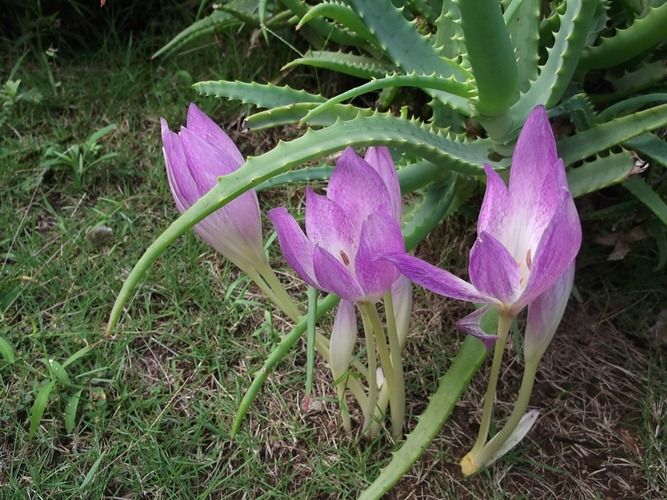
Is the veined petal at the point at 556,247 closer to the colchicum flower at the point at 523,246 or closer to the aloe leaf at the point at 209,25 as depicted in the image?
the colchicum flower at the point at 523,246

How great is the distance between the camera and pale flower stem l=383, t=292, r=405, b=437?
1.04m

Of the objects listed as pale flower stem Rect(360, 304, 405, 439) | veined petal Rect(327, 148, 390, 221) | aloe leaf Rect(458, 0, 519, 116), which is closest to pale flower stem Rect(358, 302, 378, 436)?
pale flower stem Rect(360, 304, 405, 439)

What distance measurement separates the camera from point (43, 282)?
61.8 inches

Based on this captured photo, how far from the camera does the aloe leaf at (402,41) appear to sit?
123 cm

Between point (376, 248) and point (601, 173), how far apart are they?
48cm

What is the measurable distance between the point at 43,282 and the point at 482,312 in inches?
37.7

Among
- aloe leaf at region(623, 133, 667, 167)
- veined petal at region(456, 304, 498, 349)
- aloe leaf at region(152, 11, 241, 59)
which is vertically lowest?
aloe leaf at region(152, 11, 241, 59)

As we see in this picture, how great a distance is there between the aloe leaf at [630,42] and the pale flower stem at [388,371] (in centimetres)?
61

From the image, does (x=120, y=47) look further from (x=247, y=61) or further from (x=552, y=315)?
(x=552, y=315)

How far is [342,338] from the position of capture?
114 centimetres

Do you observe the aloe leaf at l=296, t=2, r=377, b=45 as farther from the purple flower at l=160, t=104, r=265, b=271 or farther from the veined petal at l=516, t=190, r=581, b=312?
the veined petal at l=516, t=190, r=581, b=312

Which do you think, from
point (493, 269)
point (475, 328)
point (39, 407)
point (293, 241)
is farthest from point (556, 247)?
point (39, 407)

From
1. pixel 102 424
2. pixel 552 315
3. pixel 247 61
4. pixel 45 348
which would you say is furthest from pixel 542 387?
pixel 247 61

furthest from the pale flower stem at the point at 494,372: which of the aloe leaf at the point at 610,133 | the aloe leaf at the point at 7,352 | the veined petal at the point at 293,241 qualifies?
the aloe leaf at the point at 7,352
